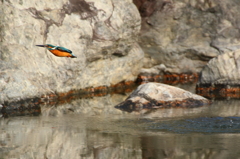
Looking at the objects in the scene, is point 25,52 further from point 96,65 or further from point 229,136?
point 229,136

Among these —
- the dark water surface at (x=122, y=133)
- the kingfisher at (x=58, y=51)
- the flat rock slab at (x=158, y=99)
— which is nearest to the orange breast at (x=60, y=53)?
the kingfisher at (x=58, y=51)

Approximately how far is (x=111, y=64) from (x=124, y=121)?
5.26 metres

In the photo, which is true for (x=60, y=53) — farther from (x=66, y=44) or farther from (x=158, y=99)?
(x=158, y=99)

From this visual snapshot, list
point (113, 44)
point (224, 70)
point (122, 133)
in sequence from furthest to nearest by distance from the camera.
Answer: point (113, 44) → point (224, 70) → point (122, 133)

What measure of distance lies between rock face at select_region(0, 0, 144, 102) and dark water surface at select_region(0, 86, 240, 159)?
1063 millimetres

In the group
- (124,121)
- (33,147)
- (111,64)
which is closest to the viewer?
(33,147)

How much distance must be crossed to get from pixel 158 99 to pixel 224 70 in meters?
2.84

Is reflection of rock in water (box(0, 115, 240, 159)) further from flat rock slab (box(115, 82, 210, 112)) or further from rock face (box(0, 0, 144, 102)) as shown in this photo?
rock face (box(0, 0, 144, 102))

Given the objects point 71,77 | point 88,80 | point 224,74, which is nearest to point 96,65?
point 88,80

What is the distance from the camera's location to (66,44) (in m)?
10.6

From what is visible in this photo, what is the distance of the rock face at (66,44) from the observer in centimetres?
929

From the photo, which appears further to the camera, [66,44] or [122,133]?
[66,44]

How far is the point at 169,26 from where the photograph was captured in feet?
49.4

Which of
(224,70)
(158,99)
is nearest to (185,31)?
(224,70)
